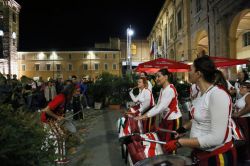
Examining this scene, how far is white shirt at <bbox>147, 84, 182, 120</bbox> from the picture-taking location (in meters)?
5.35

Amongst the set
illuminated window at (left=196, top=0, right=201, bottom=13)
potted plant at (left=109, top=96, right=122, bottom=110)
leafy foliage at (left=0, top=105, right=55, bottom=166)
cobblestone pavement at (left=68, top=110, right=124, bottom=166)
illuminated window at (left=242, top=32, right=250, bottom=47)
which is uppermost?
illuminated window at (left=196, top=0, right=201, bottom=13)

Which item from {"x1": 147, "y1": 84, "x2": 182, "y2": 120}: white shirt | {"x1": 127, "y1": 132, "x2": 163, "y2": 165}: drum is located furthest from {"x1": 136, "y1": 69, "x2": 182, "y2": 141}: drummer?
{"x1": 127, "y1": 132, "x2": 163, "y2": 165}: drum

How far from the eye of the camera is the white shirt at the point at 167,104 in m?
5.35

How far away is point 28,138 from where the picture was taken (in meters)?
3.15

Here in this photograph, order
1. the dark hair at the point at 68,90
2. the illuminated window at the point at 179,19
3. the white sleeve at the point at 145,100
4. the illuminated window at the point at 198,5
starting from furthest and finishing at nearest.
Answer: the illuminated window at the point at 179,19 < the illuminated window at the point at 198,5 < the white sleeve at the point at 145,100 < the dark hair at the point at 68,90

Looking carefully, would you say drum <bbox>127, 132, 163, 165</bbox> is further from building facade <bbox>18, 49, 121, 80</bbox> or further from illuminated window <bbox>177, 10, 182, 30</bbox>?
building facade <bbox>18, 49, 121, 80</bbox>

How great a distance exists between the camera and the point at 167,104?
5.45m

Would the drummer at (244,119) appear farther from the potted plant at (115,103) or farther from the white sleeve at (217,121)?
the potted plant at (115,103)

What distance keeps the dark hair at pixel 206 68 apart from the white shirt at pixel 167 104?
2299 millimetres

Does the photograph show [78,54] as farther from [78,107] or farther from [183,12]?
[78,107]

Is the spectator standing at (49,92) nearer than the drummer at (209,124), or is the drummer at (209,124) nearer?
the drummer at (209,124)

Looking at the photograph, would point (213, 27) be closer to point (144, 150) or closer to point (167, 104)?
point (167, 104)

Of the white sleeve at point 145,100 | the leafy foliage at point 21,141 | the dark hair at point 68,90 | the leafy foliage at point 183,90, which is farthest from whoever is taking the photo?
the leafy foliage at point 183,90

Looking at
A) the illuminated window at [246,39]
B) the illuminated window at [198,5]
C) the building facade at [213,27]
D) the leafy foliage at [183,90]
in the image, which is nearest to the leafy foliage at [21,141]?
the leafy foliage at [183,90]
